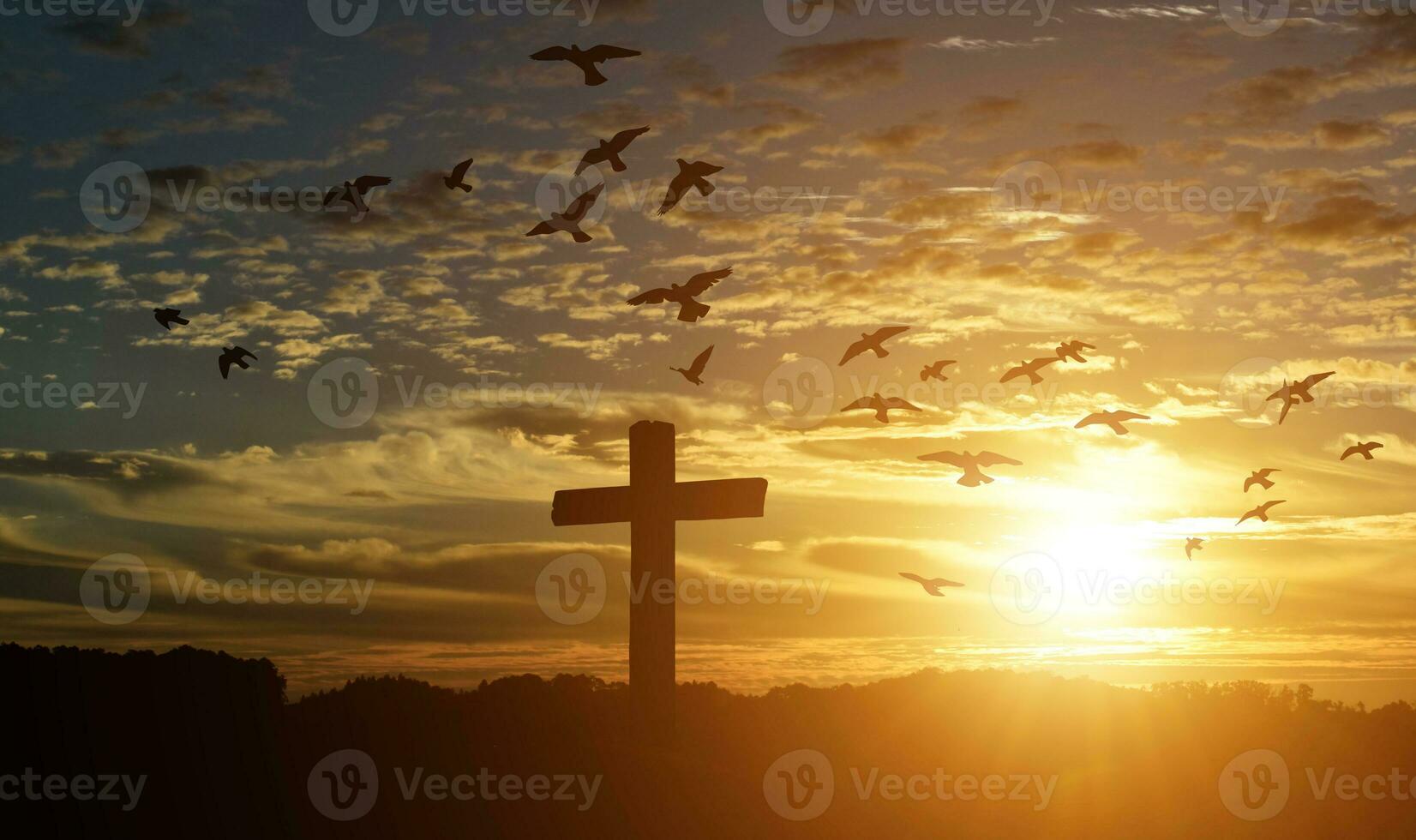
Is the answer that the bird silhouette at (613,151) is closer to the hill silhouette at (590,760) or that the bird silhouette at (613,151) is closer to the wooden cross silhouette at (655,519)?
the wooden cross silhouette at (655,519)

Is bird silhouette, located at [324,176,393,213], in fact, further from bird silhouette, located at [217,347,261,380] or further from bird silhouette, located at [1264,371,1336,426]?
bird silhouette, located at [1264,371,1336,426]

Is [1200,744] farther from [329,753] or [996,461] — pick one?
[329,753]

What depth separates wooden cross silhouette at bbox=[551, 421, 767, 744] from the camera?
1522 centimetres

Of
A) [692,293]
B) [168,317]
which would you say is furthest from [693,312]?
[168,317]

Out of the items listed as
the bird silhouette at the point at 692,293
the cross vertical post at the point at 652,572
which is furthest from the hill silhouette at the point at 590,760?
the bird silhouette at the point at 692,293

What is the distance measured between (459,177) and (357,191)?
1451 mm

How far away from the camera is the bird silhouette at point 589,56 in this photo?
54.2 ft

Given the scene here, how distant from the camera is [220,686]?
1538 centimetres

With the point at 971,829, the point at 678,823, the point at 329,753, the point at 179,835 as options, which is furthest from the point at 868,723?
the point at 179,835

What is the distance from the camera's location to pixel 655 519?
51.2 feet

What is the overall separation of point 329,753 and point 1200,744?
38.3 feet

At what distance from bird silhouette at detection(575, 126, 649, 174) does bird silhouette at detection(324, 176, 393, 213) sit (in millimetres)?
3751

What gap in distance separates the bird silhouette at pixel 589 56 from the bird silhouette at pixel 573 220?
1433mm

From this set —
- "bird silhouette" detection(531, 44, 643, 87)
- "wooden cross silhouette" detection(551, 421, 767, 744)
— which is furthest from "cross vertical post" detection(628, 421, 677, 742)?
"bird silhouette" detection(531, 44, 643, 87)
